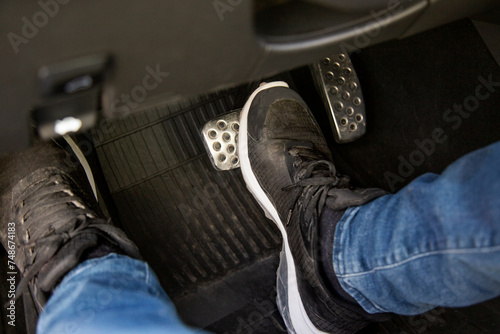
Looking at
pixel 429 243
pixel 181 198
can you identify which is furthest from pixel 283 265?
pixel 429 243

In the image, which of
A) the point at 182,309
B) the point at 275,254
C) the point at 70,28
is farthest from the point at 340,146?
the point at 70,28

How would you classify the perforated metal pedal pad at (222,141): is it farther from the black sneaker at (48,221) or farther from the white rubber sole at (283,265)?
the black sneaker at (48,221)

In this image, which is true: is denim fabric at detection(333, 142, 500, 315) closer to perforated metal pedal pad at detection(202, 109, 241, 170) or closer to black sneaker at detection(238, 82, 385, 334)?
black sneaker at detection(238, 82, 385, 334)

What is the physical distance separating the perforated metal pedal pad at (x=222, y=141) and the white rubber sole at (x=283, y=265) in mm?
30

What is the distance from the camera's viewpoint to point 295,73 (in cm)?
112

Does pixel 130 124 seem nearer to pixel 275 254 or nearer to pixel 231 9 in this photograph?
pixel 275 254

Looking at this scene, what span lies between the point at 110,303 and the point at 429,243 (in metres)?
0.37

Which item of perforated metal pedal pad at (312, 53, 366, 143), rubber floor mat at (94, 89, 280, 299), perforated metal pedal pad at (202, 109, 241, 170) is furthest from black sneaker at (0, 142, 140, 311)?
perforated metal pedal pad at (312, 53, 366, 143)

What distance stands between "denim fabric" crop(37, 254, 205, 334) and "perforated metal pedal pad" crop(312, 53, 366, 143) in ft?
1.98

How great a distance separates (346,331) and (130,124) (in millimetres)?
623

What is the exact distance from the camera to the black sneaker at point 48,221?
0.67 meters

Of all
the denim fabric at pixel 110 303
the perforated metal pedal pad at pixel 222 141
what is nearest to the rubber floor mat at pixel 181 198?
the perforated metal pedal pad at pixel 222 141

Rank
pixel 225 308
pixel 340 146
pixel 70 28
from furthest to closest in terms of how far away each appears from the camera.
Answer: pixel 340 146 → pixel 225 308 → pixel 70 28

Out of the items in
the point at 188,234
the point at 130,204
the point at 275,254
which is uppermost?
the point at 130,204
